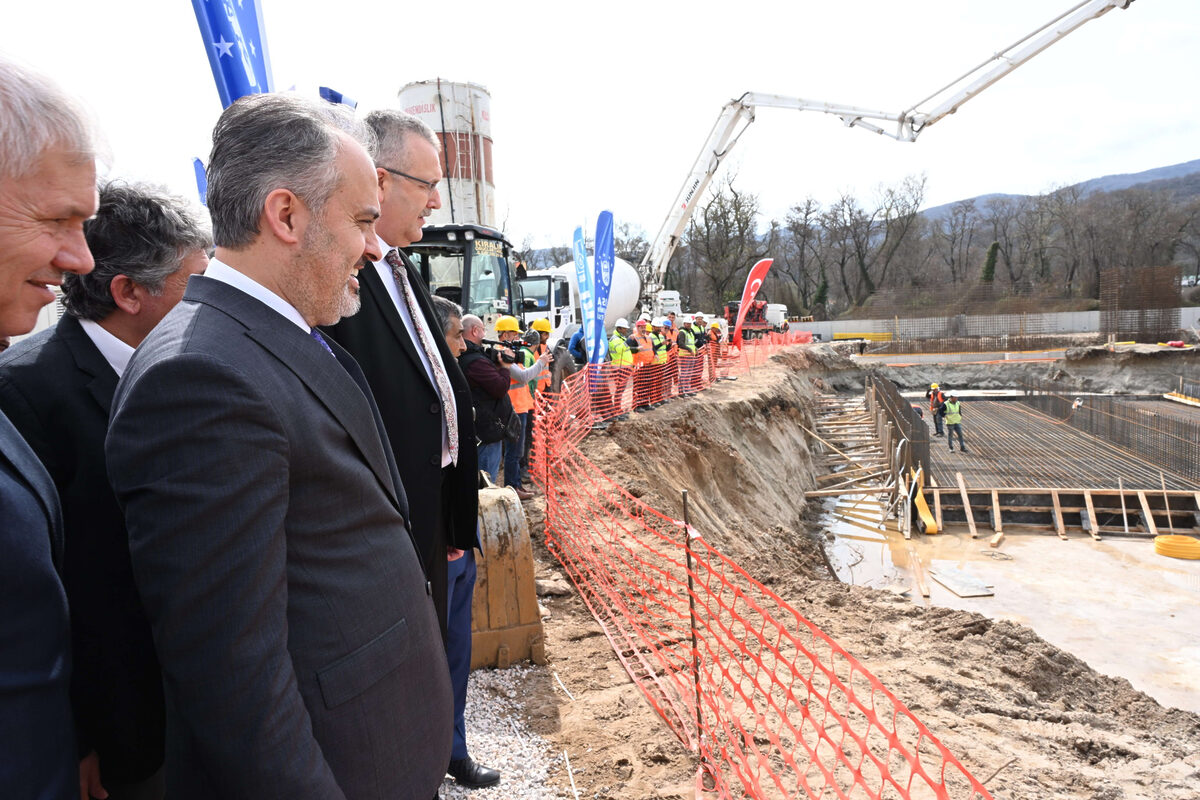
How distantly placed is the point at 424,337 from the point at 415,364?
0.17 m

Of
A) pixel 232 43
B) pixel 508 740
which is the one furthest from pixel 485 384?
pixel 232 43

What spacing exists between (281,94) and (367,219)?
0.93 feet

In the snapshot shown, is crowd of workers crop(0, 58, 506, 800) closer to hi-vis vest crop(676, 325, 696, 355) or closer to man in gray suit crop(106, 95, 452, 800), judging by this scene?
man in gray suit crop(106, 95, 452, 800)

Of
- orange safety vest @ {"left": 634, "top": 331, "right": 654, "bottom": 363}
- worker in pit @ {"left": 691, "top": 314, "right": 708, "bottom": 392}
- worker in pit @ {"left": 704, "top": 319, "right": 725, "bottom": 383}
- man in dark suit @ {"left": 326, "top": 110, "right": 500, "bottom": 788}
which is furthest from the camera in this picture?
worker in pit @ {"left": 704, "top": 319, "right": 725, "bottom": 383}

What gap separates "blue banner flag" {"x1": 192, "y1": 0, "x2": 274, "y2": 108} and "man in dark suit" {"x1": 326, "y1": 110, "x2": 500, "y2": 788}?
1.28 meters

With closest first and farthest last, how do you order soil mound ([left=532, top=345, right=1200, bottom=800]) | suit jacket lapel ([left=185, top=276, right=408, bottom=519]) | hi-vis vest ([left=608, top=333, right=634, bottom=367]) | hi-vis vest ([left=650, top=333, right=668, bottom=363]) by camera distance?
suit jacket lapel ([left=185, top=276, right=408, bottom=519]) → soil mound ([left=532, top=345, right=1200, bottom=800]) → hi-vis vest ([left=608, top=333, right=634, bottom=367]) → hi-vis vest ([left=650, top=333, right=668, bottom=363])

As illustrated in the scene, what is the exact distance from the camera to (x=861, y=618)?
714cm

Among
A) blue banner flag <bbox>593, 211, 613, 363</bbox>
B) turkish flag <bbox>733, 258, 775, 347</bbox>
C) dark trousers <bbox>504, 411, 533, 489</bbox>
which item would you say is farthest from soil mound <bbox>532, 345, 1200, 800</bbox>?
turkish flag <bbox>733, 258, 775, 347</bbox>

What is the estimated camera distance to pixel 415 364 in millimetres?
2059

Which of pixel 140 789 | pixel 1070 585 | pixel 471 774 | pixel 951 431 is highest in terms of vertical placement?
pixel 140 789

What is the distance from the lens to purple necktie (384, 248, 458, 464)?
7.18 ft

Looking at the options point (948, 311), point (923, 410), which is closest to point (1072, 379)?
point (923, 410)

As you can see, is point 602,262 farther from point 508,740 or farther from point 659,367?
point 508,740

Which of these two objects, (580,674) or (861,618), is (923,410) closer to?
(861,618)
